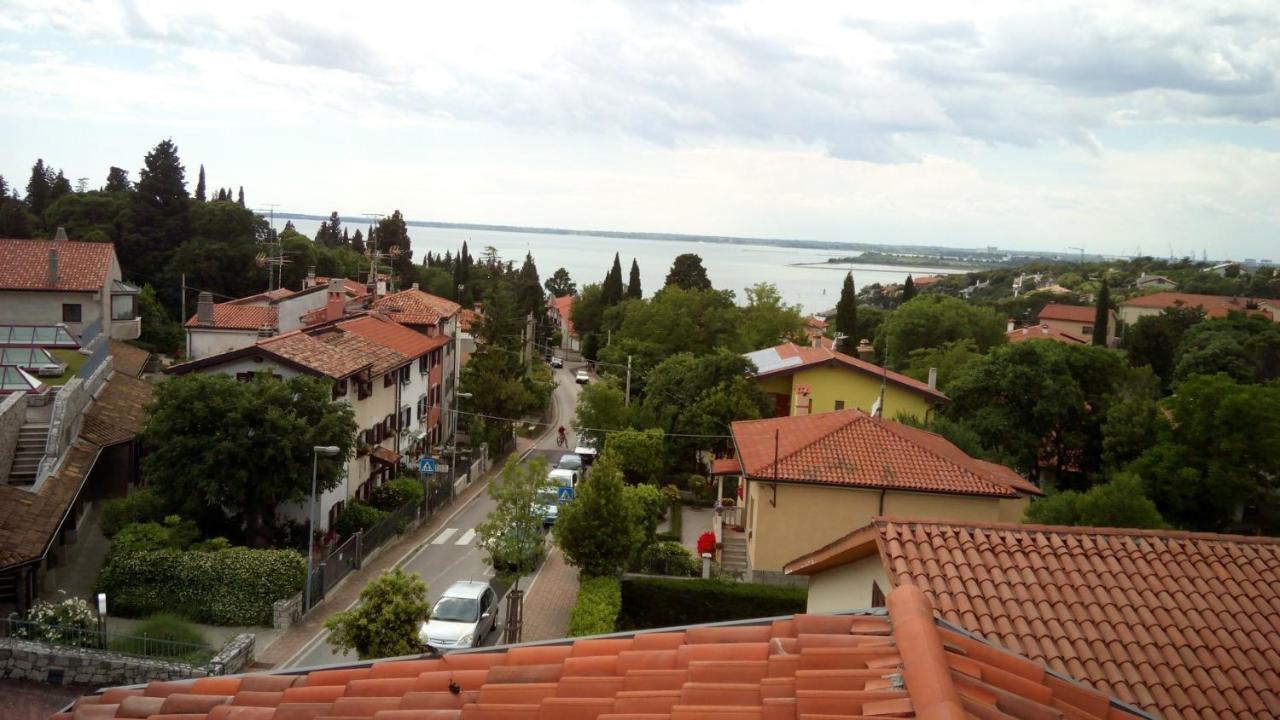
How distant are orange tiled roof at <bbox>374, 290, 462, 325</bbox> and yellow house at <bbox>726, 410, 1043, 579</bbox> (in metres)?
22.2

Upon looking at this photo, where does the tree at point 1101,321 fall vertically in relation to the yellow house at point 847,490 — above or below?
above

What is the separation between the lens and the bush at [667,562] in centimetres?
2684

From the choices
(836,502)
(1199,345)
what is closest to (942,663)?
(836,502)

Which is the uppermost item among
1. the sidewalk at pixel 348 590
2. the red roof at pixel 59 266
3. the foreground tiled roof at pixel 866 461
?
the red roof at pixel 59 266

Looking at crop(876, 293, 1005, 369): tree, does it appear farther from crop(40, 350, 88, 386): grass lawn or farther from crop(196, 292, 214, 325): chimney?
crop(40, 350, 88, 386): grass lawn

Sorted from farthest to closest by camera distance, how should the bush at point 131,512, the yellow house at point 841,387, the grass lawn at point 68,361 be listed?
the yellow house at point 841,387, the grass lawn at point 68,361, the bush at point 131,512

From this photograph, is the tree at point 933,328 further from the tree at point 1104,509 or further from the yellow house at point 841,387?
the tree at point 1104,509

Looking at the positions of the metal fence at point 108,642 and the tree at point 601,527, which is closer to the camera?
the metal fence at point 108,642

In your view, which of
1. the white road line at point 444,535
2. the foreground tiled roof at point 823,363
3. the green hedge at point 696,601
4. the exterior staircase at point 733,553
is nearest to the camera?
the green hedge at point 696,601

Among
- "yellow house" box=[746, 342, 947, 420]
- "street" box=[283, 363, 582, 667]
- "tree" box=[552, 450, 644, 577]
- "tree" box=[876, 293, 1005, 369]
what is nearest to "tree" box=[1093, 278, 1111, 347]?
"tree" box=[876, 293, 1005, 369]

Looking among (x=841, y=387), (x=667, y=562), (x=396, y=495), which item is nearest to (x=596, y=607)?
(x=667, y=562)

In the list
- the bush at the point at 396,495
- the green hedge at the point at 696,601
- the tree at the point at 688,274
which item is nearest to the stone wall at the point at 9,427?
the bush at the point at 396,495

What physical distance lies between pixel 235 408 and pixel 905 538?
20610mm

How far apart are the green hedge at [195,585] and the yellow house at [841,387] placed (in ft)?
88.7
